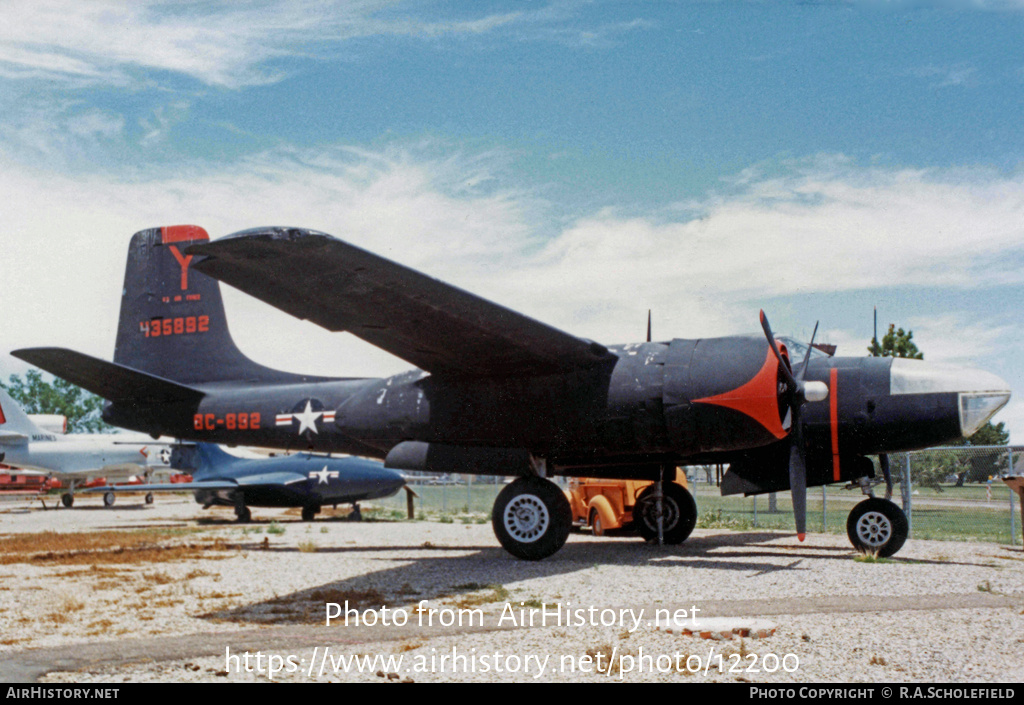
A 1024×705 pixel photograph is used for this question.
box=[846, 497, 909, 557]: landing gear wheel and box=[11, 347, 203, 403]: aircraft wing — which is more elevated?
box=[11, 347, 203, 403]: aircraft wing

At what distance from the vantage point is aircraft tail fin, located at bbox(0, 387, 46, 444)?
37.0 metres

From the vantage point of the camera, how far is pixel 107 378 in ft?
45.5

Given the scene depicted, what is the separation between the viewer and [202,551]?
560 inches

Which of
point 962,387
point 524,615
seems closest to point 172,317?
point 524,615

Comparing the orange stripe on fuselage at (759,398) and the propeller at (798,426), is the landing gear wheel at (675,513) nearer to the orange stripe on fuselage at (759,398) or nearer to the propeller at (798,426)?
the propeller at (798,426)

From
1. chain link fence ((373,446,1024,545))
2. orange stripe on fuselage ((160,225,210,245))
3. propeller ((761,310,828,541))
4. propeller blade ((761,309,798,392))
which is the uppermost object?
orange stripe on fuselage ((160,225,210,245))

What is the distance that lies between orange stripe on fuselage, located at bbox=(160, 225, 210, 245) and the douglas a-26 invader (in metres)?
3.63

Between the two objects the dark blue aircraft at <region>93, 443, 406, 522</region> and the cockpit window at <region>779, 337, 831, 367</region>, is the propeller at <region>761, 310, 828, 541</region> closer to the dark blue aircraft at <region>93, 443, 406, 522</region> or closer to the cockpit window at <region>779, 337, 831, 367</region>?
the cockpit window at <region>779, 337, 831, 367</region>

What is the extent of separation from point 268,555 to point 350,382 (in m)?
3.23

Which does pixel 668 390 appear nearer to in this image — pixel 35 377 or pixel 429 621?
pixel 429 621

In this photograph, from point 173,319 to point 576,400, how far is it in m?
9.37

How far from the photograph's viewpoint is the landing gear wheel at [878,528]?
428 inches

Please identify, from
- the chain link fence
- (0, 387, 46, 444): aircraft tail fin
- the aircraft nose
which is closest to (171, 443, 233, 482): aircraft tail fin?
the chain link fence
